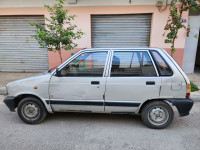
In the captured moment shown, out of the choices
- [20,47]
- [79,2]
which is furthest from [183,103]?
[20,47]

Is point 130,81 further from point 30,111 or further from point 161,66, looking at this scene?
point 30,111

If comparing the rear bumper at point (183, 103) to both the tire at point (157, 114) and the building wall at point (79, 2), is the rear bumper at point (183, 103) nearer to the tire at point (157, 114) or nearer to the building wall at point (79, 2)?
the tire at point (157, 114)

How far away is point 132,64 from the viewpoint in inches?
127

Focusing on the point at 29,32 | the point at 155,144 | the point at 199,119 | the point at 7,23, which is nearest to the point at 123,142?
the point at 155,144

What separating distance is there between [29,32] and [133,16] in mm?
5561

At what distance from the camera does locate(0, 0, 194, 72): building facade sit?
738 centimetres

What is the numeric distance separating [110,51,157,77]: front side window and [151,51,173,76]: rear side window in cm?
12

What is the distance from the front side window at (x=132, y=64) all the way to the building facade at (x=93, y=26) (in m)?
4.48

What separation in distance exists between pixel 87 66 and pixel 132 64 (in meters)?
0.97

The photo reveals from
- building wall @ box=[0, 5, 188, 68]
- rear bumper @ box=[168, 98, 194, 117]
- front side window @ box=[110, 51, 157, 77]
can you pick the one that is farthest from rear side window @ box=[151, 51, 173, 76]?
building wall @ box=[0, 5, 188, 68]

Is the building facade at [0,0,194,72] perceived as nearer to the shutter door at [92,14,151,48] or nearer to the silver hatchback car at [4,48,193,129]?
the shutter door at [92,14,151,48]

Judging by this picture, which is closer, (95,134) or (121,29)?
(95,134)

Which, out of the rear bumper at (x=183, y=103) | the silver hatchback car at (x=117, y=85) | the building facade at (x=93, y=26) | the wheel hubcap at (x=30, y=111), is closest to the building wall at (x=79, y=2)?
the building facade at (x=93, y=26)

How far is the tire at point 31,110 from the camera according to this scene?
3.45 metres
